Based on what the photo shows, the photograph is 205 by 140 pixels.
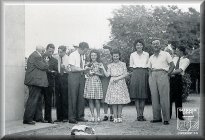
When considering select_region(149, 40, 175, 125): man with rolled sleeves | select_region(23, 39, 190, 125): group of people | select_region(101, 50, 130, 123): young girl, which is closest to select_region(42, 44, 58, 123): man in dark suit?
select_region(23, 39, 190, 125): group of people

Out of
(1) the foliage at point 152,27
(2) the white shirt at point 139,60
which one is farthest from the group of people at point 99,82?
(1) the foliage at point 152,27

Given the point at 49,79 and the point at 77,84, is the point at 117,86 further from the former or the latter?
the point at 49,79

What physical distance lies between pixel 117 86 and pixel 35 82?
150cm

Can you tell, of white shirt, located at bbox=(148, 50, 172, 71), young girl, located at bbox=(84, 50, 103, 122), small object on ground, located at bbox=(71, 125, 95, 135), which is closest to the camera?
small object on ground, located at bbox=(71, 125, 95, 135)

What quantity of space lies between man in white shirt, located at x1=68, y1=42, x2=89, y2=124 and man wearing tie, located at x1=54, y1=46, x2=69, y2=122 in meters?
0.07

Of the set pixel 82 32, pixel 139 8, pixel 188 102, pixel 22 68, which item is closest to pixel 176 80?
pixel 188 102

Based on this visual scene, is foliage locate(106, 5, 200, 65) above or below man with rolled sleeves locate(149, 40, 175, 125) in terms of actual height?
above

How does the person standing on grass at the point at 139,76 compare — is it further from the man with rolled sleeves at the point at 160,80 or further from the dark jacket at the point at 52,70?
the dark jacket at the point at 52,70

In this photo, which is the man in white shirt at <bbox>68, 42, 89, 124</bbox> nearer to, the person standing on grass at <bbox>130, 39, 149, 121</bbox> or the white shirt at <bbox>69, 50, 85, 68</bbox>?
the white shirt at <bbox>69, 50, 85, 68</bbox>

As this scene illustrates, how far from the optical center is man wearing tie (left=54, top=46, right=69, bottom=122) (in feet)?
24.5

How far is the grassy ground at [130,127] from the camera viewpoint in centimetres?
730

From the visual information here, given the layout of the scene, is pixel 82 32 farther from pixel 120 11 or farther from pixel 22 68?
pixel 22 68

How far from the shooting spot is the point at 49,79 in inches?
295

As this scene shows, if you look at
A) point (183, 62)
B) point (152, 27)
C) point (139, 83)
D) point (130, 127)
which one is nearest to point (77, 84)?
point (139, 83)
